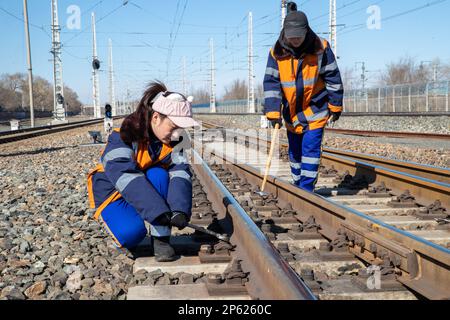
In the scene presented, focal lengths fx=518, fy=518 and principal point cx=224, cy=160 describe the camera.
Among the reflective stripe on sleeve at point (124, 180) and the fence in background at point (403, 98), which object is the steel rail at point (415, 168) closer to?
the reflective stripe on sleeve at point (124, 180)

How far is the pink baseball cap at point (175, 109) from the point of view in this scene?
325 centimetres

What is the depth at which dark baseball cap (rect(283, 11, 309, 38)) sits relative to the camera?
15.6ft

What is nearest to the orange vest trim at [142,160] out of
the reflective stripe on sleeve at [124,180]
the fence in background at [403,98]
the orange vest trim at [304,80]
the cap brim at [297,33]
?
the reflective stripe on sleeve at [124,180]

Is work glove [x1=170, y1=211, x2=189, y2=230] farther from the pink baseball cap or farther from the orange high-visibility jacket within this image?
the orange high-visibility jacket

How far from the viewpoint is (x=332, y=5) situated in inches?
1326

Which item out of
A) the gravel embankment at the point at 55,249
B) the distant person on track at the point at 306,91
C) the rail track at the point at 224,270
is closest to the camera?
the rail track at the point at 224,270

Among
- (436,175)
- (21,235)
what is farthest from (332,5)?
(21,235)

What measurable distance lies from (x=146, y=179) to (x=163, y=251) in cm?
47

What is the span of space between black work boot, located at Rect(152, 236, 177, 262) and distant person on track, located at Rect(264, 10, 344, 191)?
7.64 feet

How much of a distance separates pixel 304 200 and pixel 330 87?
1288mm

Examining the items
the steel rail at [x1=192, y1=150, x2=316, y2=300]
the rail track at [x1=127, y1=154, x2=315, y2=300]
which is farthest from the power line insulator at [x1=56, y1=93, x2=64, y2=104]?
the rail track at [x1=127, y1=154, x2=315, y2=300]

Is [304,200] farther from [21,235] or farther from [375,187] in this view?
[21,235]

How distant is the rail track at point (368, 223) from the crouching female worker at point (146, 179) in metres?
0.77

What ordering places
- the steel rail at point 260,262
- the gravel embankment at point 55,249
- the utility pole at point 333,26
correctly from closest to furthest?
the steel rail at point 260,262 → the gravel embankment at point 55,249 → the utility pole at point 333,26
